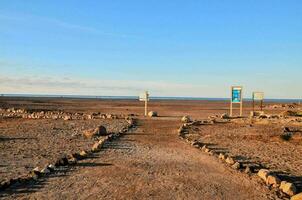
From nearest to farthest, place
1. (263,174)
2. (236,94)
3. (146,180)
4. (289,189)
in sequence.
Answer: (289,189)
(146,180)
(263,174)
(236,94)

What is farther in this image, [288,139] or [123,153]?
[288,139]

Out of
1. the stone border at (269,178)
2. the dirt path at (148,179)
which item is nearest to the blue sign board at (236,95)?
the stone border at (269,178)

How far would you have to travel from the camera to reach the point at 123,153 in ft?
55.1

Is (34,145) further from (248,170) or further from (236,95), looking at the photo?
(236,95)

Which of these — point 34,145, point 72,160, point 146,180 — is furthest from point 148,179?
point 34,145

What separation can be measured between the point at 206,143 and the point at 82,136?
653 centimetres

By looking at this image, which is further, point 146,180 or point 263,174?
point 263,174

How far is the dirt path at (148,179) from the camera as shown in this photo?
10.4m

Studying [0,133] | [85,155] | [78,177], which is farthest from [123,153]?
[0,133]

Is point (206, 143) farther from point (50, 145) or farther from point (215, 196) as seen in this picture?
point (215, 196)

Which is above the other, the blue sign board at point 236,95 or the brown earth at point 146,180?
the blue sign board at point 236,95

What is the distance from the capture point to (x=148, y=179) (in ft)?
39.4

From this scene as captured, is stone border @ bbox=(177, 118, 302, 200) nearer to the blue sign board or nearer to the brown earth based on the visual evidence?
the brown earth

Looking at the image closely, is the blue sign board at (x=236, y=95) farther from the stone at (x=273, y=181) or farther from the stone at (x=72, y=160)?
the stone at (x=273, y=181)
